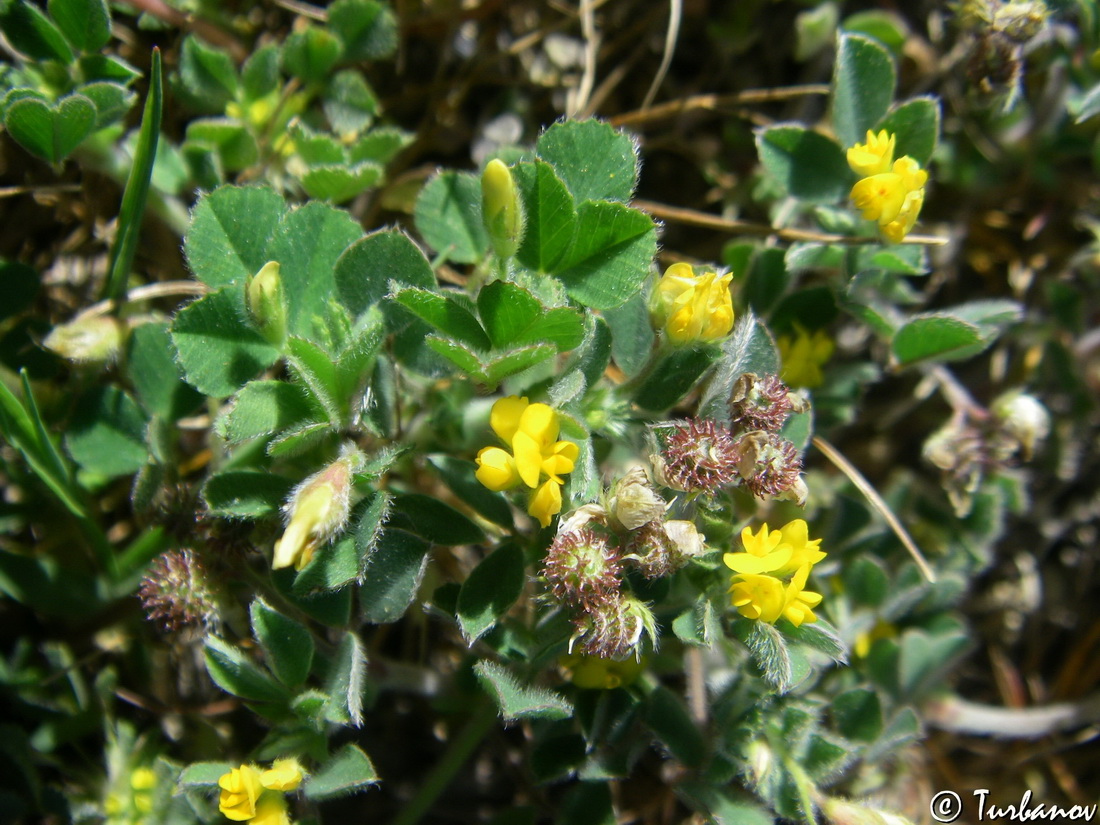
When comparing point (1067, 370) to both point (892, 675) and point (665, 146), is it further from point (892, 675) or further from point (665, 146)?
point (665, 146)

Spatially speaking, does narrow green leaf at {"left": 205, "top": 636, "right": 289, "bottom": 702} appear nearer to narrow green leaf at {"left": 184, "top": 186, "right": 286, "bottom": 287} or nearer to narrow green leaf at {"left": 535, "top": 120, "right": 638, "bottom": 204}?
narrow green leaf at {"left": 184, "top": 186, "right": 286, "bottom": 287}

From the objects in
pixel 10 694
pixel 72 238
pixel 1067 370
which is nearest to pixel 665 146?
pixel 1067 370

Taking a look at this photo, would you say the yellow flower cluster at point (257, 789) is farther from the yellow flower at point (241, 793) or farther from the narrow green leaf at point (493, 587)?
the narrow green leaf at point (493, 587)

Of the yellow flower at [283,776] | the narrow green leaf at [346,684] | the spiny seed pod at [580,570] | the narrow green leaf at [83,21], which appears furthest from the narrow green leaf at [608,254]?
the narrow green leaf at [83,21]

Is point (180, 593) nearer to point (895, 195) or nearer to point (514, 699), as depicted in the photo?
point (514, 699)

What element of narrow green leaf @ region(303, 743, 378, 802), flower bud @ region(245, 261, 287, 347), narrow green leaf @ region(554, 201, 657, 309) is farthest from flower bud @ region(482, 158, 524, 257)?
narrow green leaf @ region(303, 743, 378, 802)

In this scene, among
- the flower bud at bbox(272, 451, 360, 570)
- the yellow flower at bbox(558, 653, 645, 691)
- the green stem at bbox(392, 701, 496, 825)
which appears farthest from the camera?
the green stem at bbox(392, 701, 496, 825)
